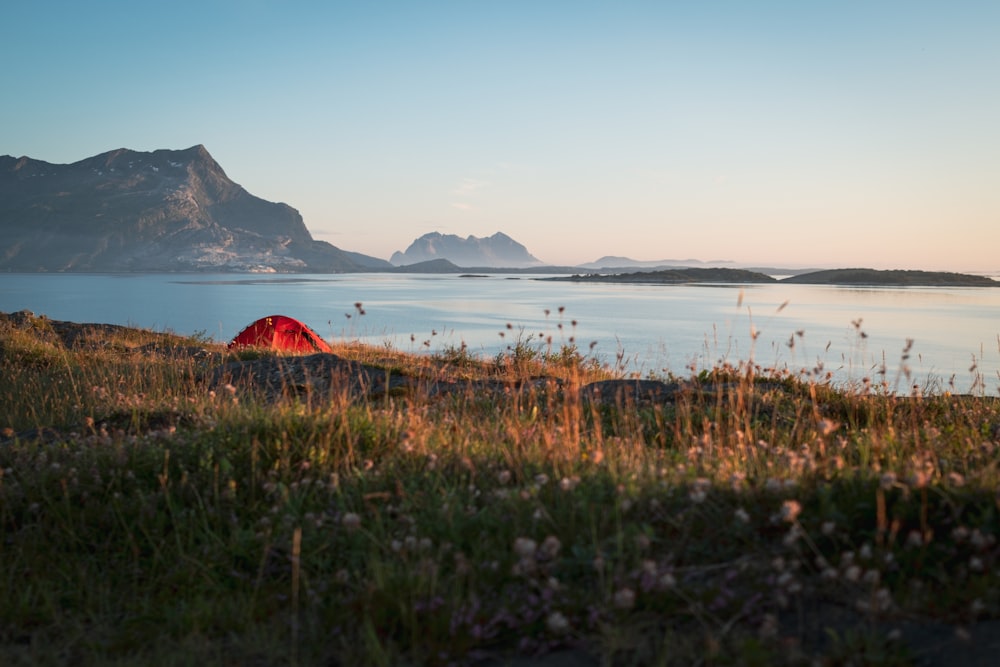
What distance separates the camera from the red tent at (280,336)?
16641 mm

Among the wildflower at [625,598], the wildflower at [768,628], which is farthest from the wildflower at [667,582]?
the wildflower at [768,628]

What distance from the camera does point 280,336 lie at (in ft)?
55.8

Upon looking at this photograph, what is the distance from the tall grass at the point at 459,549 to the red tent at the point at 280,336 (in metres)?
11.8

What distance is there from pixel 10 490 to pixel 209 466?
135 cm

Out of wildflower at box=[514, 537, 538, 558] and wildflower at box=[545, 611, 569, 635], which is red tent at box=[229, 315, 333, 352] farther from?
wildflower at box=[545, 611, 569, 635]

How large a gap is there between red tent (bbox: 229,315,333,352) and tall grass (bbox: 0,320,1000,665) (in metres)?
11.8

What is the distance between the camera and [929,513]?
10.3 ft

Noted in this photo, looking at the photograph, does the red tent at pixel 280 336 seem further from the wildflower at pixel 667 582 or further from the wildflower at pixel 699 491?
the wildflower at pixel 667 582

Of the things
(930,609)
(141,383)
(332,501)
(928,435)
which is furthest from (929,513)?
(141,383)

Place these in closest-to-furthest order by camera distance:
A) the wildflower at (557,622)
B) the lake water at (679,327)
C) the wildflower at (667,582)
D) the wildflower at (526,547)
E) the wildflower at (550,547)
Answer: the wildflower at (557,622)
the wildflower at (667,582)
the wildflower at (526,547)
the wildflower at (550,547)
the lake water at (679,327)

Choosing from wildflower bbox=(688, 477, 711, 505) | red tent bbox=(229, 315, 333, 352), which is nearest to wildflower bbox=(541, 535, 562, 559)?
wildflower bbox=(688, 477, 711, 505)

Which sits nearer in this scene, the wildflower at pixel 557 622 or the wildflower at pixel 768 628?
the wildflower at pixel 768 628

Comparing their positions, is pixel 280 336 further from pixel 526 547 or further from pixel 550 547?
pixel 526 547

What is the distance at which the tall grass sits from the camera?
2764 mm
